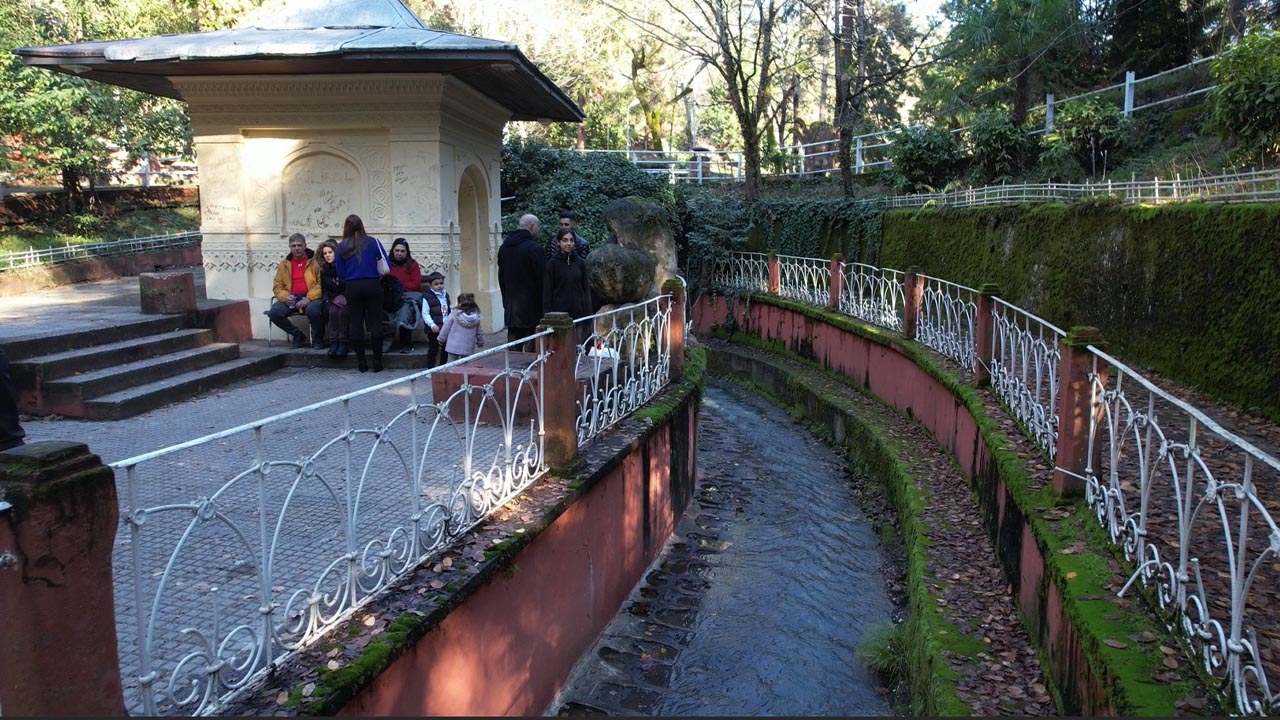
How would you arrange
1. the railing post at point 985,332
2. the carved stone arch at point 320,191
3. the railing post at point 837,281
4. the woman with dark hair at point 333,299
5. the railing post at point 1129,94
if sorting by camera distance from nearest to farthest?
1. the railing post at point 985,332
2. the woman with dark hair at point 333,299
3. the carved stone arch at point 320,191
4. the railing post at point 837,281
5. the railing post at point 1129,94

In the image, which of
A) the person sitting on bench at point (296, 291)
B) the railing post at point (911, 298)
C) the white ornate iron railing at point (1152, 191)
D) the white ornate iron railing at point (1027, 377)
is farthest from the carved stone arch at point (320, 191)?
the white ornate iron railing at point (1152, 191)

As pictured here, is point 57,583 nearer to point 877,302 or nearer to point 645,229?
point 645,229

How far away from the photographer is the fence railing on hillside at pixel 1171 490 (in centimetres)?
316

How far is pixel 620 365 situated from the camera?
319 inches

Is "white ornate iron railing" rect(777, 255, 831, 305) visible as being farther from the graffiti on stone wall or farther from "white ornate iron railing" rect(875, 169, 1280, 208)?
the graffiti on stone wall

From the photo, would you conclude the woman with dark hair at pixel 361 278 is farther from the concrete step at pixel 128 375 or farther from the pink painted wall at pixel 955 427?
the pink painted wall at pixel 955 427

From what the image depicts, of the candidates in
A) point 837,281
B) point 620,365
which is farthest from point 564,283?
point 837,281

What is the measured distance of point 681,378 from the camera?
957 cm

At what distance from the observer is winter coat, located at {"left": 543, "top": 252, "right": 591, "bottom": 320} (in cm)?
834

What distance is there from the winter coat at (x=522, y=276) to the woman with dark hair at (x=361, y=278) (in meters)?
1.60

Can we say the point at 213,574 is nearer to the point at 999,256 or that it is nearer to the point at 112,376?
the point at 112,376

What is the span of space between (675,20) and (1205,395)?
3040cm

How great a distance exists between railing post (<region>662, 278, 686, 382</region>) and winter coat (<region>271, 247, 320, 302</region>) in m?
4.21

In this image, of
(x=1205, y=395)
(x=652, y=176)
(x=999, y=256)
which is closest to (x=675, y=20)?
(x=652, y=176)
